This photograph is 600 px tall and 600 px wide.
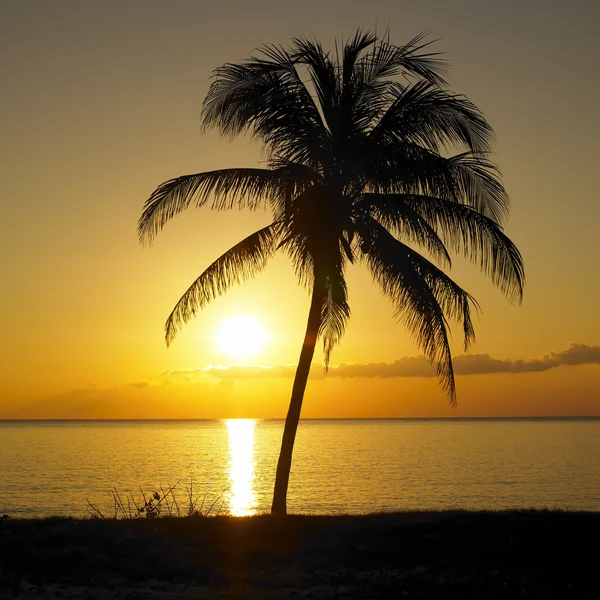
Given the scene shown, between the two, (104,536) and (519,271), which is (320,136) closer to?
(519,271)

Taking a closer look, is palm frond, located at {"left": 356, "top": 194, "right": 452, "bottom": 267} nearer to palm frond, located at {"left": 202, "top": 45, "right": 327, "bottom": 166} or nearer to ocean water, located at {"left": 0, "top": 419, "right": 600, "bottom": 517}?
palm frond, located at {"left": 202, "top": 45, "right": 327, "bottom": 166}

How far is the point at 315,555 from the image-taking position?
13.6 metres

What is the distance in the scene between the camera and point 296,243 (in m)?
18.9

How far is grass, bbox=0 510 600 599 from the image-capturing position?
12.2 m

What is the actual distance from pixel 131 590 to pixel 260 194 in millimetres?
9734

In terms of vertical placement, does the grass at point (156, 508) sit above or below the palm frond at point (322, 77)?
below

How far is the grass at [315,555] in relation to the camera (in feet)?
40.0

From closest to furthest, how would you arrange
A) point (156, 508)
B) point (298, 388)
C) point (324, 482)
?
1. point (298, 388)
2. point (156, 508)
3. point (324, 482)

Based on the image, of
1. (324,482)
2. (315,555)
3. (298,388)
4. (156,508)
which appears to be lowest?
(324,482)

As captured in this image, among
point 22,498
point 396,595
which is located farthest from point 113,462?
point 396,595

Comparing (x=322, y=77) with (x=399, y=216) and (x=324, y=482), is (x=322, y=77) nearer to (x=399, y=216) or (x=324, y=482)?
(x=399, y=216)

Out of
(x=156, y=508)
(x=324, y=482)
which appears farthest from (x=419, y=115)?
(x=324, y=482)

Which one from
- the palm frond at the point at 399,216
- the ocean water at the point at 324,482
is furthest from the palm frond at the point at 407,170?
the ocean water at the point at 324,482

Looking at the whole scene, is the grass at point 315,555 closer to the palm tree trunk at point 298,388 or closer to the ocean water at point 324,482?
the palm tree trunk at point 298,388
